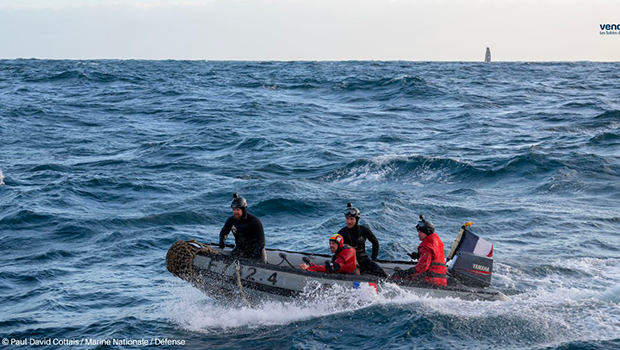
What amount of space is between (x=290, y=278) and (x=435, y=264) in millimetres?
2647

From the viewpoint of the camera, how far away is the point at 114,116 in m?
37.9

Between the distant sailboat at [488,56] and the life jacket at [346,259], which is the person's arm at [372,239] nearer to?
the life jacket at [346,259]

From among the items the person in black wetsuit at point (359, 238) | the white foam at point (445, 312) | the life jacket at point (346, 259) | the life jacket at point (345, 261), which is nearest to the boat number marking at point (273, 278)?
the white foam at point (445, 312)

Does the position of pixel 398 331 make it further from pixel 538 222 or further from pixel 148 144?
pixel 148 144

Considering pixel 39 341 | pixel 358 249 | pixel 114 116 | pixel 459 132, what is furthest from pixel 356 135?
pixel 39 341

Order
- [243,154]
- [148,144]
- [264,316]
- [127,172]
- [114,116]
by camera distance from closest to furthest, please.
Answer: [264,316] → [127,172] → [243,154] → [148,144] → [114,116]

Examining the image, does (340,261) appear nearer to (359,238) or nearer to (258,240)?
(359,238)

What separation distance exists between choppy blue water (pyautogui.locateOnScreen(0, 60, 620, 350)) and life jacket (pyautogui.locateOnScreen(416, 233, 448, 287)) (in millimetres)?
451

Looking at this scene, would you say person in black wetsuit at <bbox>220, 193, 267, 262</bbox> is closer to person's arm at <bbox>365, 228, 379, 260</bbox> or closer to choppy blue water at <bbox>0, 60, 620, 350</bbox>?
Result: choppy blue water at <bbox>0, 60, 620, 350</bbox>

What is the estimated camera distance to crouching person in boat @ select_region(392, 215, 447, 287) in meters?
11.3

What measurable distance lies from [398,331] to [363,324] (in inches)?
25.4

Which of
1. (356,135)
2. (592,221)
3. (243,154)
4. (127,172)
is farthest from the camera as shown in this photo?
(356,135)

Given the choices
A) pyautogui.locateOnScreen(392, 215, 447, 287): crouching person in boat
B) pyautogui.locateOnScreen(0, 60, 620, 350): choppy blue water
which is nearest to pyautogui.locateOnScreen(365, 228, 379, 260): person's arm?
pyautogui.locateOnScreen(392, 215, 447, 287): crouching person in boat

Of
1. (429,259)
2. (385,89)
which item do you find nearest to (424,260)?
(429,259)
